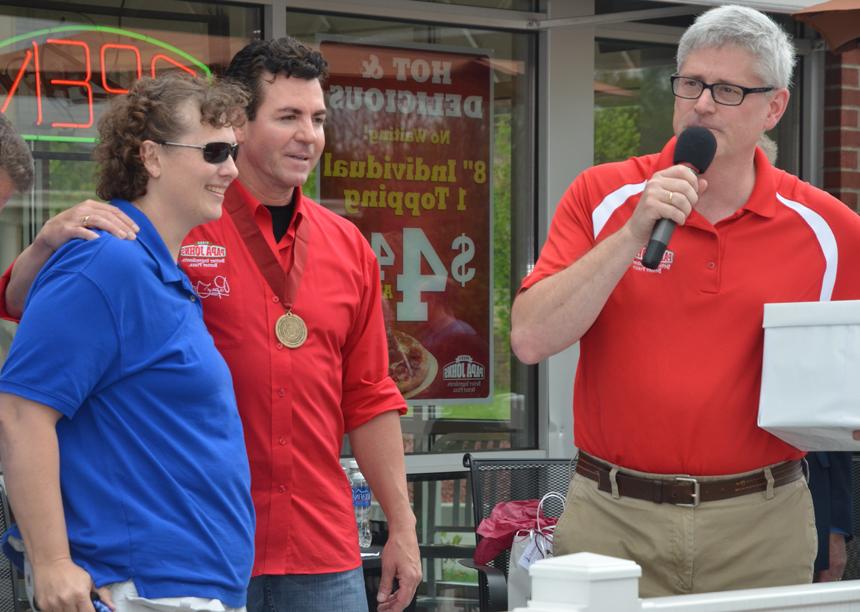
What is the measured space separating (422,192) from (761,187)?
3211 millimetres

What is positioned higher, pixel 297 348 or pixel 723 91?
pixel 723 91

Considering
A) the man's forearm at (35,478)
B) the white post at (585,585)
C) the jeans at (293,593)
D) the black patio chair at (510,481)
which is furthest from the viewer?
the black patio chair at (510,481)

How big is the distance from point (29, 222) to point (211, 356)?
118 inches

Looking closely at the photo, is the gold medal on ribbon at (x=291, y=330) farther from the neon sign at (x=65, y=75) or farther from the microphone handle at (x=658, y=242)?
the neon sign at (x=65, y=75)

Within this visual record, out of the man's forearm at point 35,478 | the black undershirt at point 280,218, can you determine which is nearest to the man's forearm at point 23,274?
the man's forearm at point 35,478

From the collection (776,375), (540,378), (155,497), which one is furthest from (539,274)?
(540,378)

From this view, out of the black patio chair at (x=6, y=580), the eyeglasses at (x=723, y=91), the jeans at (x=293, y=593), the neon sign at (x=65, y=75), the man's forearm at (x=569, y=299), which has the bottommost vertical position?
the black patio chair at (x=6, y=580)

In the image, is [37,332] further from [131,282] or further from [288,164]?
[288,164]

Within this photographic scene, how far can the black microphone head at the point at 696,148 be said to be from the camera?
114 inches

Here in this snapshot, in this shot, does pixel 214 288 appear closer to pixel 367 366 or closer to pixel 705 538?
pixel 367 366

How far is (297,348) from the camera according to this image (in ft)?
10.1

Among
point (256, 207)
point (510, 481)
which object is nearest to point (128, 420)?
point (256, 207)

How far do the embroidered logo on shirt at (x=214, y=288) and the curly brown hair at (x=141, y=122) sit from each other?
0.95 ft

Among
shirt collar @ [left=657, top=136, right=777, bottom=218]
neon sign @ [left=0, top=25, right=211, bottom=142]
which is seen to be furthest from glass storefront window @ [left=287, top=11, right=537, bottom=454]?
shirt collar @ [left=657, top=136, right=777, bottom=218]
